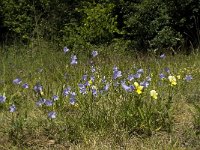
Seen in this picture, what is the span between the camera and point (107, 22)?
11.1 meters

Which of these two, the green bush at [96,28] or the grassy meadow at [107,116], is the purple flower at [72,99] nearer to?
the grassy meadow at [107,116]

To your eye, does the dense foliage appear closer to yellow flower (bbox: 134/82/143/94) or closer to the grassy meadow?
the grassy meadow

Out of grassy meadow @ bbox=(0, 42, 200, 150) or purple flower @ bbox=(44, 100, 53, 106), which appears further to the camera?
purple flower @ bbox=(44, 100, 53, 106)

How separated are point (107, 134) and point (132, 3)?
7890 mm

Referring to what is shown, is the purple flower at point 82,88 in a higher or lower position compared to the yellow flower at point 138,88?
higher

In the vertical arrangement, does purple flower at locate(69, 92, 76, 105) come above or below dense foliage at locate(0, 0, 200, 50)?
below

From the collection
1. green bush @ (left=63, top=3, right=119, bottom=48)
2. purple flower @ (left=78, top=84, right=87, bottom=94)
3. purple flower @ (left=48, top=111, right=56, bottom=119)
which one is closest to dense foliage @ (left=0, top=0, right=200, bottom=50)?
green bush @ (left=63, top=3, right=119, bottom=48)

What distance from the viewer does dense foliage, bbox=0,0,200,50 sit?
9852 mm

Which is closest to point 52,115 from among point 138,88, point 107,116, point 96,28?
point 107,116

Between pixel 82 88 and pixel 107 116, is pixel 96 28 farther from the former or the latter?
pixel 107 116

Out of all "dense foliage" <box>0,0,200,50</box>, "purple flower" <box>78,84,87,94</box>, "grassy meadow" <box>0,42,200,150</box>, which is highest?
"dense foliage" <box>0,0,200,50</box>

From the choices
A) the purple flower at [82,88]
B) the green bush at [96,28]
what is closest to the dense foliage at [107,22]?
the green bush at [96,28]

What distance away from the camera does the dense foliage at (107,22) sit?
32.3ft

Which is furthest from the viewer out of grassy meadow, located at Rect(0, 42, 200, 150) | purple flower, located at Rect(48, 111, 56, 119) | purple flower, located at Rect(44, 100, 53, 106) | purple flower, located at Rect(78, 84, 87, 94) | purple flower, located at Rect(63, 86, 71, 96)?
purple flower, located at Rect(63, 86, 71, 96)
